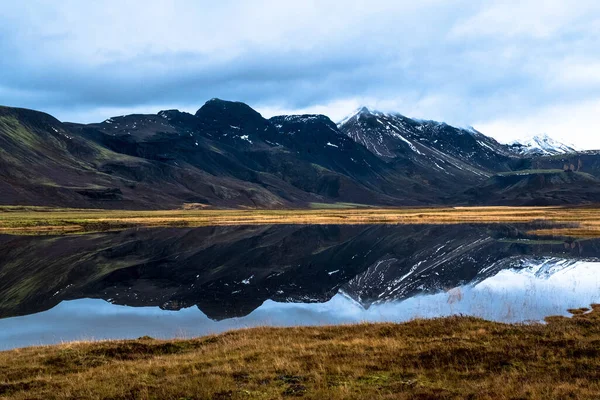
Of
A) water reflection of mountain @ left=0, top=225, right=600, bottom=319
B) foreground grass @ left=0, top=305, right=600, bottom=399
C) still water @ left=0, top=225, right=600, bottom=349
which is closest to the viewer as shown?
foreground grass @ left=0, top=305, right=600, bottom=399

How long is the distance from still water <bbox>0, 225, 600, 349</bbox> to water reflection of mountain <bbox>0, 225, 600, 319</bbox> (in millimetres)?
159

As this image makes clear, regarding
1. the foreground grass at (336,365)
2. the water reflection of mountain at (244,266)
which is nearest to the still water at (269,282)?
the water reflection of mountain at (244,266)

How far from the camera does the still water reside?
33625 millimetres

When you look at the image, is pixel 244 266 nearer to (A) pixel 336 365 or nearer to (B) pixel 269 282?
(B) pixel 269 282

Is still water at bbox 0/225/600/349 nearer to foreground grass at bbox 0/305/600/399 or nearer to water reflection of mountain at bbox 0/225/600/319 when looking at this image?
water reflection of mountain at bbox 0/225/600/319

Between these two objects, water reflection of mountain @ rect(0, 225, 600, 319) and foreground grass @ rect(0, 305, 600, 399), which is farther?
Result: water reflection of mountain @ rect(0, 225, 600, 319)

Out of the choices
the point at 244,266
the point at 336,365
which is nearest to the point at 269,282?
the point at 244,266

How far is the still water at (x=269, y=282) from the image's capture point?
33.6m

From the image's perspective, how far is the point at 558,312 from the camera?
→ 1227 inches

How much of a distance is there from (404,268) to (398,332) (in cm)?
3875

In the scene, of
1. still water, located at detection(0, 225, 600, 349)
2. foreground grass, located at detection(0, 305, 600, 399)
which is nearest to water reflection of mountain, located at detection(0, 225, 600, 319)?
still water, located at detection(0, 225, 600, 349)

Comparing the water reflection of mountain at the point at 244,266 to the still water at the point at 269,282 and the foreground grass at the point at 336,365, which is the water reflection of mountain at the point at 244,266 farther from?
the foreground grass at the point at 336,365

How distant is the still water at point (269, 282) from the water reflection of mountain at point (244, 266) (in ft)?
0.52

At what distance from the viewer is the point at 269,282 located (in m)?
51.4
